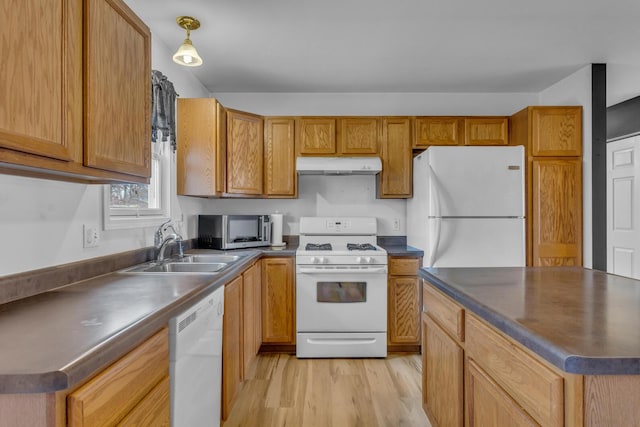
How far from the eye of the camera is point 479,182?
9.58ft

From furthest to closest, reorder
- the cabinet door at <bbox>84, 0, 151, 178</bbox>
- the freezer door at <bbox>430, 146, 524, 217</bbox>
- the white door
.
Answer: the white door
the freezer door at <bbox>430, 146, 524, 217</bbox>
the cabinet door at <bbox>84, 0, 151, 178</bbox>

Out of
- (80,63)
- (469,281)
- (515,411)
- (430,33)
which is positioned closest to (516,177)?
(430,33)

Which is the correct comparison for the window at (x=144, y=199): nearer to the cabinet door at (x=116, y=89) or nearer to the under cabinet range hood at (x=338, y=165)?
the cabinet door at (x=116, y=89)

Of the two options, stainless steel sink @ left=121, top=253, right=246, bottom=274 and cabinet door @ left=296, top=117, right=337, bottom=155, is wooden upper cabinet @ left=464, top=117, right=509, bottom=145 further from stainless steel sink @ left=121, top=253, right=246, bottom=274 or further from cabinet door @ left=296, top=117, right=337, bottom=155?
stainless steel sink @ left=121, top=253, right=246, bottom=274

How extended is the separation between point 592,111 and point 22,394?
380 cm

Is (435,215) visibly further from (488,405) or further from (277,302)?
(488,405)

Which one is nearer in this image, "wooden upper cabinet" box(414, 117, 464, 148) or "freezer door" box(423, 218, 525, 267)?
"freezer door" box(423, 218, 525, 267)

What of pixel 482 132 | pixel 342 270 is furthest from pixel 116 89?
pixel 482 132

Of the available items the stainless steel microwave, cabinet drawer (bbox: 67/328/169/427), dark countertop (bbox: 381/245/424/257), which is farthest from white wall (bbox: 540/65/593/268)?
cabinet drawer (bbox: 67/328/169/427)

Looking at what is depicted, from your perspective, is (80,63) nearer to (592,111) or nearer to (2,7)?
(2,7)

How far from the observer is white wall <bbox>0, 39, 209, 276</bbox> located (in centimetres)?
126

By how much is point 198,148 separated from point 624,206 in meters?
4.50

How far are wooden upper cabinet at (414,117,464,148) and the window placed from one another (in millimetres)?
2210

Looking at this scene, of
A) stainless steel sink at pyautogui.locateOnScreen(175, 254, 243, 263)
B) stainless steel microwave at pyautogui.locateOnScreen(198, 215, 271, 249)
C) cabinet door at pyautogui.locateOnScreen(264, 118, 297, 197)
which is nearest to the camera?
stainless steel sink at pyautogui.locateOnScreen(175, 254, 243, 263)
